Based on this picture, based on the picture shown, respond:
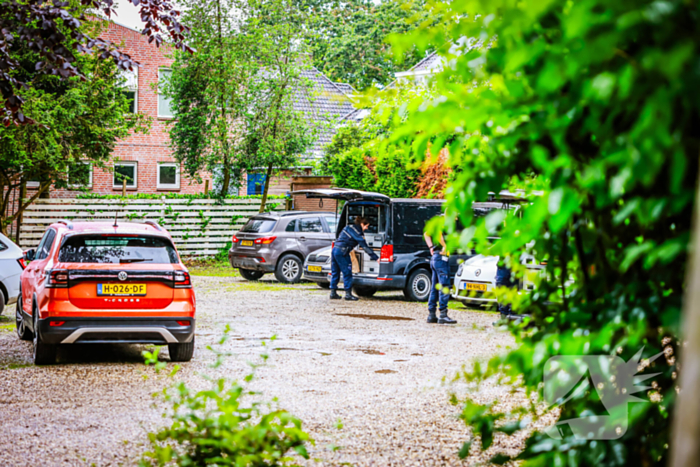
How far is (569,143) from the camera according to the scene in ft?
7.44

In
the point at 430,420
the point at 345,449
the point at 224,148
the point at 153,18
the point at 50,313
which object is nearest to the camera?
the point at 345,449

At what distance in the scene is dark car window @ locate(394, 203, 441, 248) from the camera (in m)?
16.7

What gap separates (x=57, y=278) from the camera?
8430 millimetres

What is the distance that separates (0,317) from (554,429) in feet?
41.9

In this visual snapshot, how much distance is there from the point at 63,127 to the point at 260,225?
6898 millimetres

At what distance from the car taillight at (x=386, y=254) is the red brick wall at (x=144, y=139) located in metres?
18.7

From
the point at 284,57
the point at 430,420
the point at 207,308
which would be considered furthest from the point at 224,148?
the point at 430,420

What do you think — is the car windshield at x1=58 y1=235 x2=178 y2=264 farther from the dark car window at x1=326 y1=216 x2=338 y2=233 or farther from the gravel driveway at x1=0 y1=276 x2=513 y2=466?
the dark car window at x1=326 y1=216 x2=338 y2=233

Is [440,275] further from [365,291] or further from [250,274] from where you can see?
[250,274]

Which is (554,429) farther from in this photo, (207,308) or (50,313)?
(207,308)

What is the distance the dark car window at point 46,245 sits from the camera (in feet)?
31.3

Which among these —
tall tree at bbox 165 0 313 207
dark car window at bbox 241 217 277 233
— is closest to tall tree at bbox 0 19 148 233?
tall tree at bbox 165 0 313 207

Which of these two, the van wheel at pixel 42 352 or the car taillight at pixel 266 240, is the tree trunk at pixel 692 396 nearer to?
the van wheel at pixel 42 352

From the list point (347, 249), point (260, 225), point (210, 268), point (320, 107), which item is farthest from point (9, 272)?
point (320, 107)
